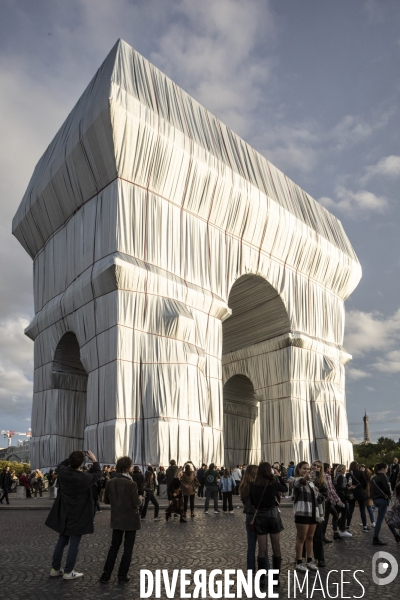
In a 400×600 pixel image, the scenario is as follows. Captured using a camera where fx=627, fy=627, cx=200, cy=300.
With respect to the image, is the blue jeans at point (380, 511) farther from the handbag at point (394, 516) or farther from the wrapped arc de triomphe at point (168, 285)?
the wrapped arc de triomphe at point (168, 285)

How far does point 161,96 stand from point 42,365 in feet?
44.2

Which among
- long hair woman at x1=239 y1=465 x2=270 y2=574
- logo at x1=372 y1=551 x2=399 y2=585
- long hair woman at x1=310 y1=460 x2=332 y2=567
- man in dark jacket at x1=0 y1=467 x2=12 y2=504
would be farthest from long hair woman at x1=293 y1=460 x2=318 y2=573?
man in dark jacket at x1=0 y1=467 x2=12 y2=504

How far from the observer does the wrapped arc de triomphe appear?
2270 centimetres

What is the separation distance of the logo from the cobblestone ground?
0.27 ft

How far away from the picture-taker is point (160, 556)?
859 centimetres

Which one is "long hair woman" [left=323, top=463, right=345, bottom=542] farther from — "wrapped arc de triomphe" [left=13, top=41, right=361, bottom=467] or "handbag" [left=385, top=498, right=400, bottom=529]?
"wrapped arc de triomphe" [left=13, top=41, right=361, bottom=467]

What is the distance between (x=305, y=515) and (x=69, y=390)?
22.8m

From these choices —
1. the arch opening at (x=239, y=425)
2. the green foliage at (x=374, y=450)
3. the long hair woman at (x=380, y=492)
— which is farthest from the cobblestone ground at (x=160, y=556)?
the green foliage at (x=374, y=450)

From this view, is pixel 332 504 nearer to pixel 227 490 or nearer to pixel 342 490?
pixel 342 490

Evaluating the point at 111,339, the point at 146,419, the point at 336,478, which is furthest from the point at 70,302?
the point at 336,478

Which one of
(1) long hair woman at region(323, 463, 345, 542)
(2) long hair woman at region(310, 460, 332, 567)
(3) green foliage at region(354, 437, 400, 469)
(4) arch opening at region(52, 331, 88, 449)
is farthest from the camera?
(3) green foliage at region(354, 437, 400, 469)

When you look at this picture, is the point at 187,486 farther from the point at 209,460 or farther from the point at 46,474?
the point at 46,474

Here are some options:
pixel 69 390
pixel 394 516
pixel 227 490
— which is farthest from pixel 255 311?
pixel 394 516

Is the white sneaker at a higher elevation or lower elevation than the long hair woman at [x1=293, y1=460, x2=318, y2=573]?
lower
